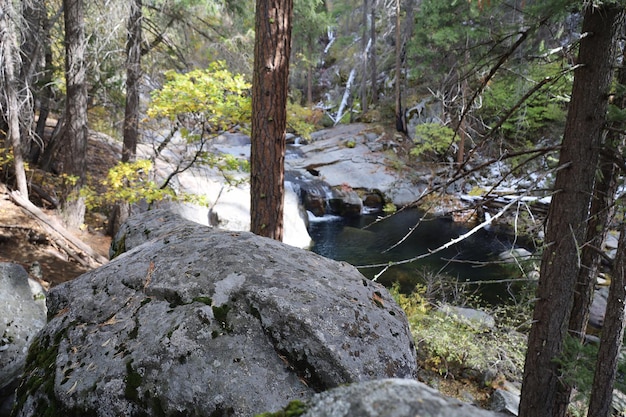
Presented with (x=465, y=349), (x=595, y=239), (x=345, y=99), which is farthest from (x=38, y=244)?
(x=345, y=99)

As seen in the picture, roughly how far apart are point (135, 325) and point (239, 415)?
775 mm

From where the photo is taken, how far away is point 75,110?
741cm

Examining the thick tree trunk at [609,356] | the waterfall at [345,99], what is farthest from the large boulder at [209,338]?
the waterfall at [345,99]

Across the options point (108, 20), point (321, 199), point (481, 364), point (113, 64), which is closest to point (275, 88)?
point (108, 20)

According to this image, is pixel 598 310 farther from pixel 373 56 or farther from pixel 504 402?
pixel 373 56

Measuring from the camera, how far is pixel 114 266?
2.53 metres

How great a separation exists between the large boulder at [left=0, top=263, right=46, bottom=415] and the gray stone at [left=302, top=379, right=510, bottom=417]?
12.0ft

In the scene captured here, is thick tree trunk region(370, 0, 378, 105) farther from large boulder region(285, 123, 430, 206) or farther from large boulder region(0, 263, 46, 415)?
large boulder region(0, 263, 46, 415)

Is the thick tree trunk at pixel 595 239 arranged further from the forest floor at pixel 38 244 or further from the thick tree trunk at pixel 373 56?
the thick tree trunk at pixel 373 56

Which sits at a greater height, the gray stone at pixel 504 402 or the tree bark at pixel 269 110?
the tree bark at pixel 269 110

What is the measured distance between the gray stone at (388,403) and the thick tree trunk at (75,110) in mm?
7947

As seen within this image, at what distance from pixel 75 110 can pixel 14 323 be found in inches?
211

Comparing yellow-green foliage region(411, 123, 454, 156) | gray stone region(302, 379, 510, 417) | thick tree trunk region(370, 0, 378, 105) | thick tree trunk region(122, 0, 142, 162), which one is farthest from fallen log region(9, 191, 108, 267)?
thick tree trunk region(370, 0, 378, 105)

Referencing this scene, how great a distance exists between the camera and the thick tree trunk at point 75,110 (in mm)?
6883
